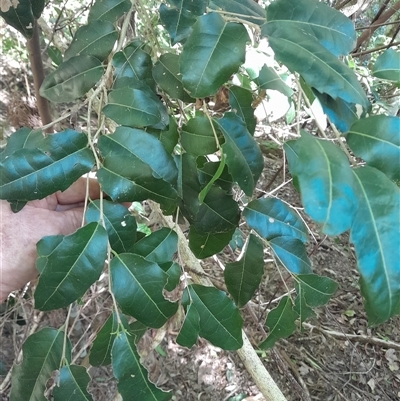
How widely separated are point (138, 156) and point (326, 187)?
0.29 meters

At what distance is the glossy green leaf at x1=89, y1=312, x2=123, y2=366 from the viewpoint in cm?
59

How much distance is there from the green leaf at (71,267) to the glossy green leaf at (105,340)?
0.07 meters

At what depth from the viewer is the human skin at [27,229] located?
811mm

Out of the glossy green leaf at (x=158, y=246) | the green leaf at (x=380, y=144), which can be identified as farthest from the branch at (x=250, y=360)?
the green leaf at (x=380, y=144)

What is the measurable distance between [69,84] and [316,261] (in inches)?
83.2

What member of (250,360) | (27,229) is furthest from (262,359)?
(27,229)

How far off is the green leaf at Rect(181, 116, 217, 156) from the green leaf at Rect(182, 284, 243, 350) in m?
0.23

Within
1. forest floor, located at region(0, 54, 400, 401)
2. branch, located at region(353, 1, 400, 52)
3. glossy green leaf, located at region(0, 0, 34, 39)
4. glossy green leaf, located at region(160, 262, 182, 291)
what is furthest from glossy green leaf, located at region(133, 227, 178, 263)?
branch, located at region(353, 1, 400, 52)

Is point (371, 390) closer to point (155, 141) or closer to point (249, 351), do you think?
point (249, 351)

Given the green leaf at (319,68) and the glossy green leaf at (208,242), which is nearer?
the green leaf at (319,68)

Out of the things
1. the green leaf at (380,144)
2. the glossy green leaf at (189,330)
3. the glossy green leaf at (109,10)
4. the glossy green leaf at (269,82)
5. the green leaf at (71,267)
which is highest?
the glossy green leaf at (109,10)

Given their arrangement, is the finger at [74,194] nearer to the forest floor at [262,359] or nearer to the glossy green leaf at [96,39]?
the glossy green leaf at [96,39]

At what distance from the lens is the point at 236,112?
2.28 ft

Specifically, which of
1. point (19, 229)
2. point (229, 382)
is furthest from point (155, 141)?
point (229, 382)
